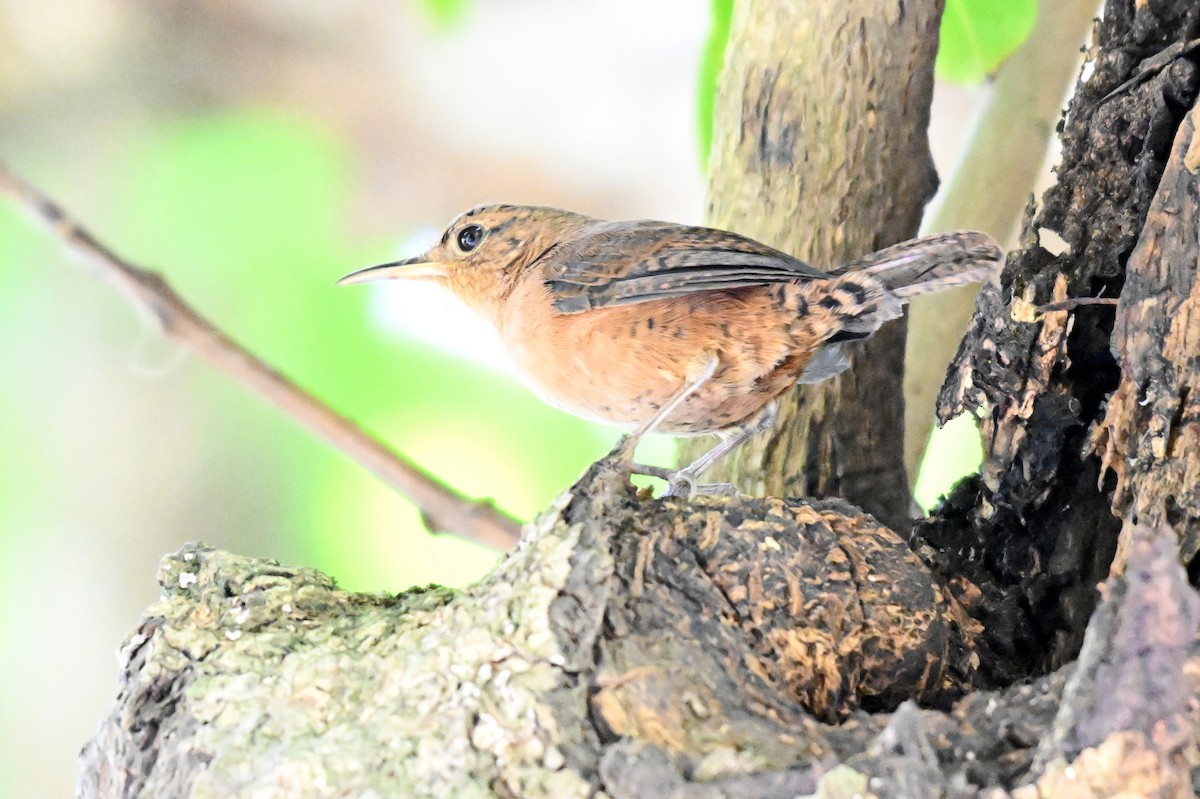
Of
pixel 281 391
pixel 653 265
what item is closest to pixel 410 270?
pixel 281 391

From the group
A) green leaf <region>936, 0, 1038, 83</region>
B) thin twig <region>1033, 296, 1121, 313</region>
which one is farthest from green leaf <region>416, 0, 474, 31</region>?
thin twig <region>1033, 296, 1121, 313</region>

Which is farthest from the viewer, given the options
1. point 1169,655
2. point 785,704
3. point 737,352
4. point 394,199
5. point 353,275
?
point 394,199

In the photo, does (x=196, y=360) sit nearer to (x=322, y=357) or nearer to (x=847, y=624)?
(x=322, y=357)

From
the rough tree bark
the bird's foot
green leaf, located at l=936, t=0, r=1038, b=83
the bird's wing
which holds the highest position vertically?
green leaf, located at l=936, t=0, r=1038, b=83

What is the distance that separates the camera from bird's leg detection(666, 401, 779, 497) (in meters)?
1.86

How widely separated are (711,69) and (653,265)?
78cm

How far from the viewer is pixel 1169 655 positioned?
2.90 ft

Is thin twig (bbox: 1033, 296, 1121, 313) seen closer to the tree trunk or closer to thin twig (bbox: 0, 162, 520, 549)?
the tree trunk

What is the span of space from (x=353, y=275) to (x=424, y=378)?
1.13m

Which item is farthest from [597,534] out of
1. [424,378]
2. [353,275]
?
[424,378]

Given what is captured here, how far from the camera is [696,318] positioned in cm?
174

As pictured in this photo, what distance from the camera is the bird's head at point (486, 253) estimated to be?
2100 millimetres

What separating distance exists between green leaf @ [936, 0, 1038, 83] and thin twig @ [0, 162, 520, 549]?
52.1 inches

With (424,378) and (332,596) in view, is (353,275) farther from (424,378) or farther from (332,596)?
(424,378)
